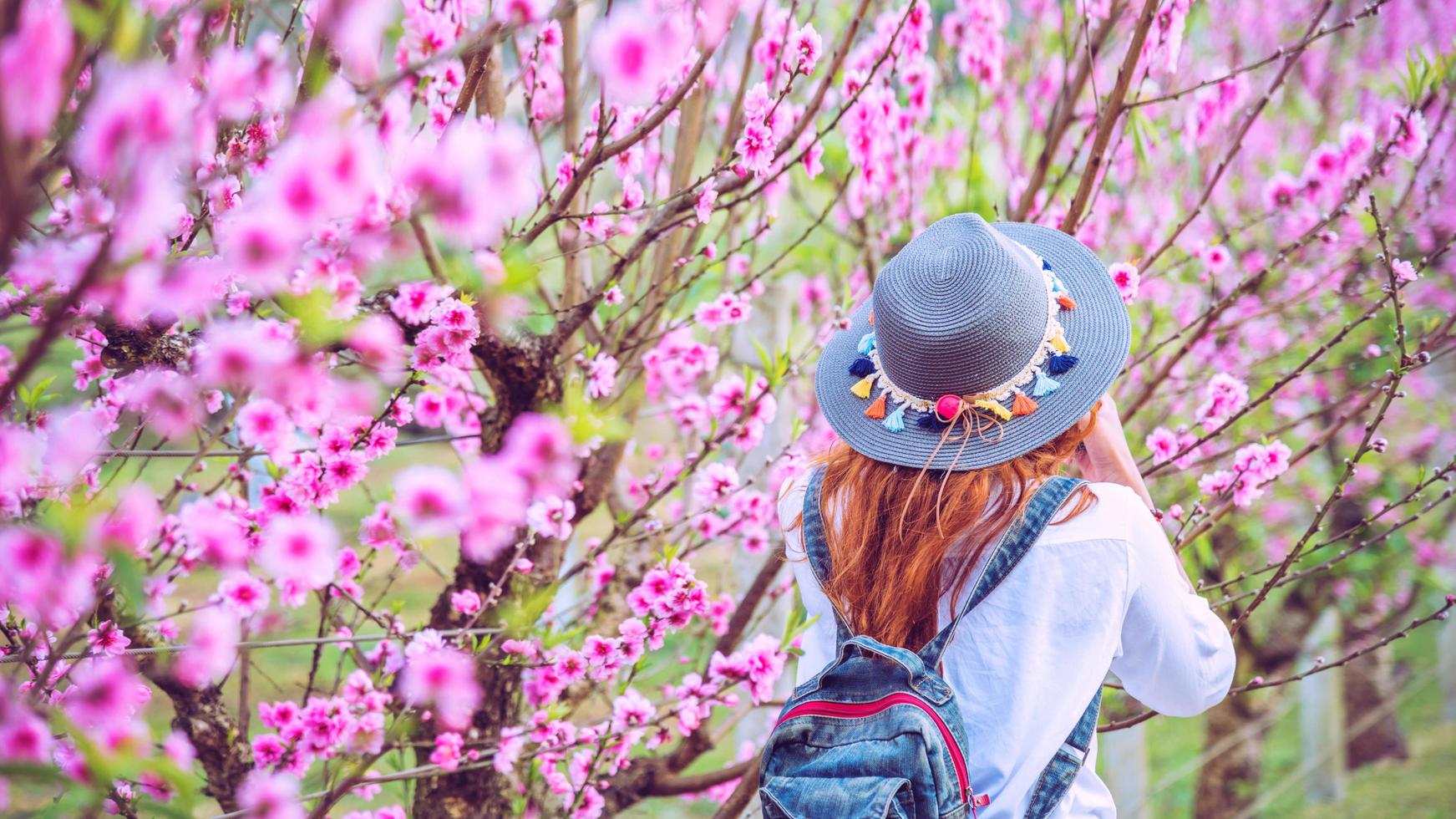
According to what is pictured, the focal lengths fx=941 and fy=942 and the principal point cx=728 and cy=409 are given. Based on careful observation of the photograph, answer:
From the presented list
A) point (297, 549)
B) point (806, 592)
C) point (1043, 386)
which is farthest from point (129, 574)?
point (1043, 386)

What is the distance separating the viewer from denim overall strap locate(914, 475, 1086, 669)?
1.12m

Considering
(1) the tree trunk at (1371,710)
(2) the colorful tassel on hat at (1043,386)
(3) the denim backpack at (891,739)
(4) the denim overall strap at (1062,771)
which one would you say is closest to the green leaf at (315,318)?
(3) the denim backpack at (891,739)

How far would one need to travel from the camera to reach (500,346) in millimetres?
1636

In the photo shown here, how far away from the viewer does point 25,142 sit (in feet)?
1.95

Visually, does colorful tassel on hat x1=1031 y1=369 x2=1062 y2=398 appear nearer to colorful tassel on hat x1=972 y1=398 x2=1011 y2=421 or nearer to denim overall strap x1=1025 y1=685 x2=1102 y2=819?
colorful tassel on hat x1=972 y1=398 x2=1011 y2=421

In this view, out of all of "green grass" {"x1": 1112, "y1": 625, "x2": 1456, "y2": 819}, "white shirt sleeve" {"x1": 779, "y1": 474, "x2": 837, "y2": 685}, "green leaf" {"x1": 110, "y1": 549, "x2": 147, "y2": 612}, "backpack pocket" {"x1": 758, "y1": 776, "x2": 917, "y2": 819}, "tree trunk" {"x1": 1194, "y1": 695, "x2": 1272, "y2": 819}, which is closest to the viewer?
"green leaf" {"x1": 110, "y1": 549, "x2": 147, "y2": 612}

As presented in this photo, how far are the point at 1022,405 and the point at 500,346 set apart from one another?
2.93 feet

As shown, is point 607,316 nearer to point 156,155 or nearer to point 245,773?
point 245,773

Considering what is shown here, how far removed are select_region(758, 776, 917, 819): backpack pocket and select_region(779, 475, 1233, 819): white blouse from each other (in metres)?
0.12

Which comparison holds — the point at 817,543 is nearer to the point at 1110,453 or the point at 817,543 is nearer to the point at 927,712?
the point at 927,712

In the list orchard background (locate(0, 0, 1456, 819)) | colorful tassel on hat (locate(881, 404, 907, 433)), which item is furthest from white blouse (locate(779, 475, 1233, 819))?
orchard background (locate(0, 0, 1456, 819))

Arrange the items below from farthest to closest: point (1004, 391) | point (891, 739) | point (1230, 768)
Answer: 1. point (1230, 768)
2. point (1004, 391)
3. point (891, 739)

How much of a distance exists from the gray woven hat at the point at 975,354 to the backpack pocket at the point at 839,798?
15.3 inches

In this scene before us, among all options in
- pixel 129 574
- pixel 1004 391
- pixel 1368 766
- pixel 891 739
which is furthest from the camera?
pixel 1368 766
